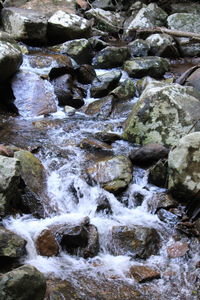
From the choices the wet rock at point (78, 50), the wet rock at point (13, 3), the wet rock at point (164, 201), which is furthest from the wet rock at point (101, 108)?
the wet rock at point (13, 3)

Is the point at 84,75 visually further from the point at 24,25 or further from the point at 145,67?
the point at 24,25

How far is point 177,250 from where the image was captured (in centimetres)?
392

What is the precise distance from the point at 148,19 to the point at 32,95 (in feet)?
22.9

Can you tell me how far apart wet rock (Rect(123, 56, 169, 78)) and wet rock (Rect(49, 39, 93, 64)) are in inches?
42.2

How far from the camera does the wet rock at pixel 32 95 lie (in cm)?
683

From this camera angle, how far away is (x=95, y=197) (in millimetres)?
4570

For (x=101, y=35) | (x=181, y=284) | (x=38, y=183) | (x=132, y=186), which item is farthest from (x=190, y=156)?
(x=101, y=35)

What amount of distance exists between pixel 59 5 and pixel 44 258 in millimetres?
11031

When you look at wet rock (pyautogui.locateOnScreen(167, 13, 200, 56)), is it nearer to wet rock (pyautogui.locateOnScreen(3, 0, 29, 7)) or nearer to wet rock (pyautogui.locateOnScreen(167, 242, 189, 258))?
wet rock (pyautogui.locateOnScreen(3, 0, 29, 7))

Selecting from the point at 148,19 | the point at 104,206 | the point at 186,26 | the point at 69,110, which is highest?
the point at 186,26

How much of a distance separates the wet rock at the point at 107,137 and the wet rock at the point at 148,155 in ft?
2.52

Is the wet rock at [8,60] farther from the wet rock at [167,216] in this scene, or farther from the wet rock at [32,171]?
the wet rock at [167,216]

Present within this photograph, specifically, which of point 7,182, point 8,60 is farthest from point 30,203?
point 8,60

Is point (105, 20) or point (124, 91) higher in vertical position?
point (124, 91)
